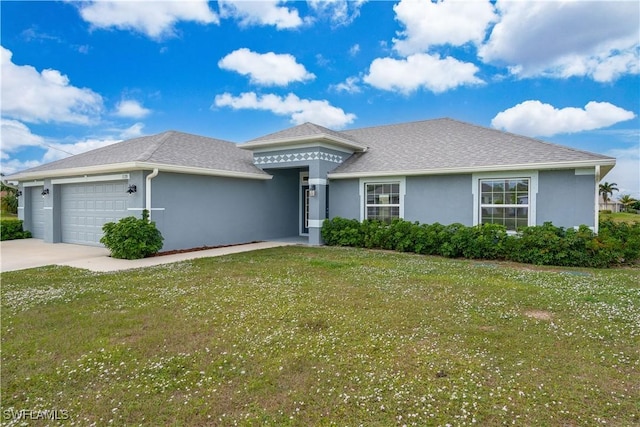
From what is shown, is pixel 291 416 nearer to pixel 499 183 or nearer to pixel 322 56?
pixel 499 183

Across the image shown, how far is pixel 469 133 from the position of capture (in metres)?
13.5

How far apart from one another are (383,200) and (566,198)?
227 inches

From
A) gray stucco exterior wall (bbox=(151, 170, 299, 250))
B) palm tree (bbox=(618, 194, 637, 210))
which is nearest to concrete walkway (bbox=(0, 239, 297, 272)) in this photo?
gray stucco exterior wall (bbox=(151, 170, 299, 250))

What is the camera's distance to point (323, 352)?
3697 millimetres

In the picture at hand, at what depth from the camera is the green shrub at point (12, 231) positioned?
15.7 meters

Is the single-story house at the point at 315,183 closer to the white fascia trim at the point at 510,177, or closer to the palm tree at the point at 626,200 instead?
the white fascia trim at the point at 510,177

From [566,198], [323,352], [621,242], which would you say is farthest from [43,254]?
[621,242]

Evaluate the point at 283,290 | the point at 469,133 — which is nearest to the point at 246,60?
the point at 469,133

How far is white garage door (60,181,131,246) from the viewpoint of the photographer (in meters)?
11.9

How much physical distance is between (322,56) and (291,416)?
17.6m

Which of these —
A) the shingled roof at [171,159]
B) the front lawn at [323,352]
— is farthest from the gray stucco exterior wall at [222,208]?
the front lawn at [323,352]

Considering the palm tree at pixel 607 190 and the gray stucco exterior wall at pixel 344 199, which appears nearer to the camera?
the gray stucco exterior wall at pixel 344 199

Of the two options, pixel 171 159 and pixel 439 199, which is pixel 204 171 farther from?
pixel 439 199

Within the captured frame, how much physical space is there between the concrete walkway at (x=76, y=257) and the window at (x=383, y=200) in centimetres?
485
